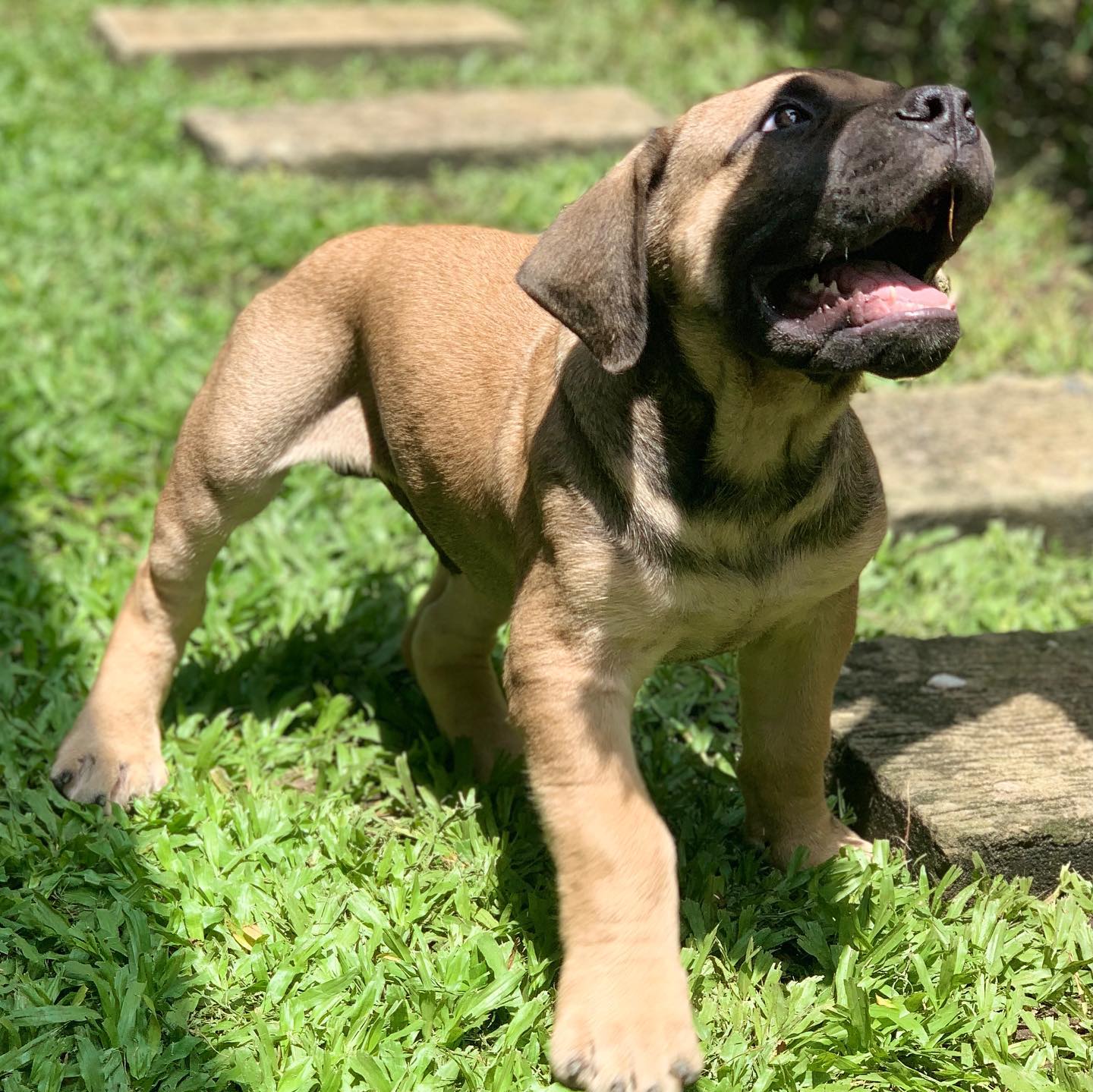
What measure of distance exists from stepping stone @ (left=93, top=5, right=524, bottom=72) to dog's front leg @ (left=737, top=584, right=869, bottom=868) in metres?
8.48

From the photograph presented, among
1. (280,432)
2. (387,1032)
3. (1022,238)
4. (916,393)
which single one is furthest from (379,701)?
(1022,238)

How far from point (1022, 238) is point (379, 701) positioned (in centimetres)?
520

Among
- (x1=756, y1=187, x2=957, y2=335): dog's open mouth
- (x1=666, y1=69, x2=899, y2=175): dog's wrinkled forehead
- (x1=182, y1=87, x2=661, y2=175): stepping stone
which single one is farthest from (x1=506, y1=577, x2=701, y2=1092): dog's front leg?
(x1=182, y1=87, x2=661, y2=175): stepping stone

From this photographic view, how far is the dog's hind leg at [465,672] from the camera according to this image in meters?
4.79

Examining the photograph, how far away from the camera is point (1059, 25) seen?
29.8ft

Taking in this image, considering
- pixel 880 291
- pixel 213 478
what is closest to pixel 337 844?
pixel 213 478

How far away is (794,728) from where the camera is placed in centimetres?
403

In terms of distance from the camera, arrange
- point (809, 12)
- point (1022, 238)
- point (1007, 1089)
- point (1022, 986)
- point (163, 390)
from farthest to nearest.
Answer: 1. point (809, 12)
2. point (1022, 238)
3. point (163, 390)
4. point (1022, 986)
5. point (1007, 1089)

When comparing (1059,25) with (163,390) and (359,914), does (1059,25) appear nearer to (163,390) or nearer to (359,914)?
(163,390)

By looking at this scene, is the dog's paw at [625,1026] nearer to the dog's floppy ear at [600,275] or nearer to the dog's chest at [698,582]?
the dog's chest at [698,582]

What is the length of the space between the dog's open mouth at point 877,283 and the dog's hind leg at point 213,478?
1.59 m

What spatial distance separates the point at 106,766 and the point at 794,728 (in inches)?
78.7

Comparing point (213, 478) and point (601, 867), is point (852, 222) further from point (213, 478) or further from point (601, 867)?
point (213, 478)

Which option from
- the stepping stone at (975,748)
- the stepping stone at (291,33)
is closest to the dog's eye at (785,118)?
the stepping stone at (975,748)
